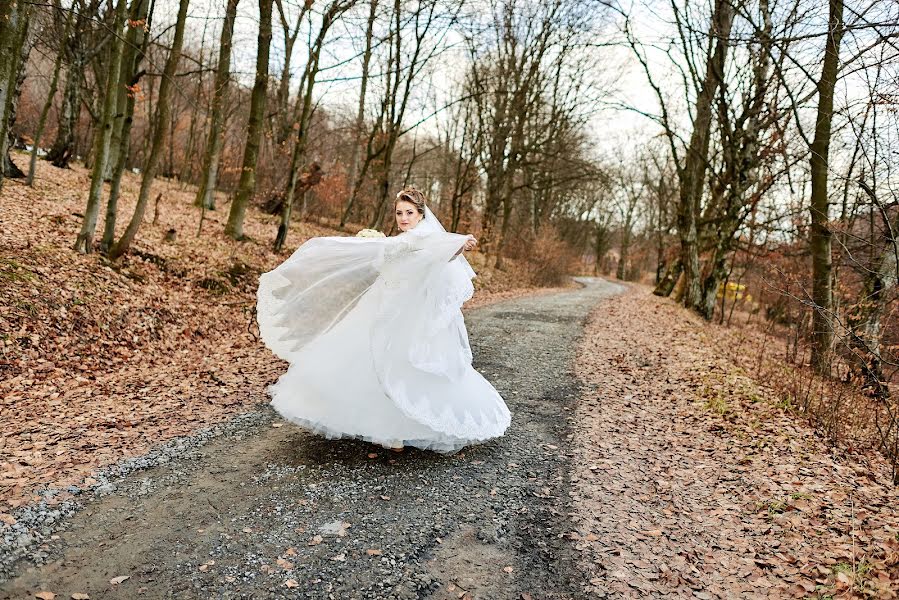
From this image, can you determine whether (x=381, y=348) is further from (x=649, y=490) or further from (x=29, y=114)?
(x=29, y=114)

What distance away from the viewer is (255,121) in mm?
14891

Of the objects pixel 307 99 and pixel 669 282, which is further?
pixel 669 282

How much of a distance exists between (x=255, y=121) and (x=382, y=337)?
12285mm

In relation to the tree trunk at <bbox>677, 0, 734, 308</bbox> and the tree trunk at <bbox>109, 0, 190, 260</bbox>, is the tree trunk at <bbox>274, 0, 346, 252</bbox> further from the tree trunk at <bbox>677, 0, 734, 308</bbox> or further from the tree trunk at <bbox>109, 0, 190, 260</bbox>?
the tree trunk at <bbox>677, 0, 734, 308</bbox>

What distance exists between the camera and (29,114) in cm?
2905

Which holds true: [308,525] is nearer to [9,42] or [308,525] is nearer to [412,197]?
[412,197]

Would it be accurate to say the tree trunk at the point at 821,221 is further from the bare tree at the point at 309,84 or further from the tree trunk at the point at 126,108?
the tree trunk at the point at 126,108

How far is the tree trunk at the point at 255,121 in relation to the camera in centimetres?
1418

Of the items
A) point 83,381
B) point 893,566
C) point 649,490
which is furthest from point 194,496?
point 893,566

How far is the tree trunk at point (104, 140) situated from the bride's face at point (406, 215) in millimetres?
7308

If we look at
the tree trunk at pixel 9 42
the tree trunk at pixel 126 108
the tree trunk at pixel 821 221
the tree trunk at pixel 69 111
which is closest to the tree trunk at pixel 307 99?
the tree trunk at pixel 126 108

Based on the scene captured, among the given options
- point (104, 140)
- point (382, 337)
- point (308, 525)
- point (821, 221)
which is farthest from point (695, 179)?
point (308, 525)

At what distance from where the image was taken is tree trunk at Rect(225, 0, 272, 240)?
14.2 meters

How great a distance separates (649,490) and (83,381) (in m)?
6.97
